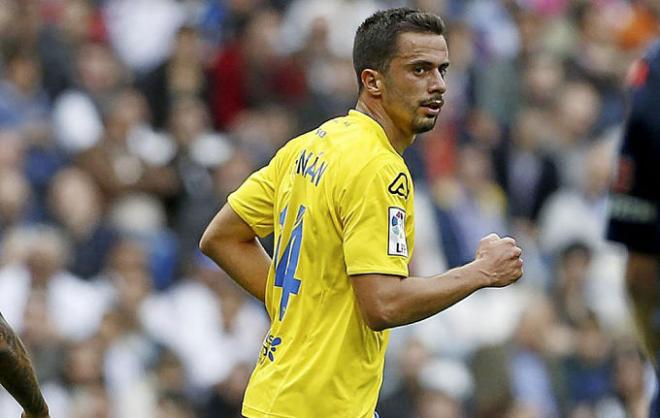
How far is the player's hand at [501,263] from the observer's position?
17.6 ft

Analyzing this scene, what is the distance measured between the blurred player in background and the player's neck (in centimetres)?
84

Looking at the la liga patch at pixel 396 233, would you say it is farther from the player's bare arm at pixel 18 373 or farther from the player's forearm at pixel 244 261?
the player's bare arm at pixel 18 373

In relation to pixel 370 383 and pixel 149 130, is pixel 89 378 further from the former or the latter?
pixel 370 383

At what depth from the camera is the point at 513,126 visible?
572 inches

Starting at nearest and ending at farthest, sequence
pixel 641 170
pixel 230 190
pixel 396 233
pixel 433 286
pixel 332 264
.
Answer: pixel 641 170, pixel 433 286, pixel 396 233, pixel 332 264, pixel 230 190

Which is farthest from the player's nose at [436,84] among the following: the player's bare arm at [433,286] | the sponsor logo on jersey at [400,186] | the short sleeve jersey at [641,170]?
the short sleeve jersey at [641,170]

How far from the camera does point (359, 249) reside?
17.8ft

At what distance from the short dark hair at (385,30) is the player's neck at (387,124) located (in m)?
0.14

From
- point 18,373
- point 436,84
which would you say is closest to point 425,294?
point 436,84

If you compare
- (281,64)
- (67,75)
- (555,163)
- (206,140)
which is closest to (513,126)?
(555,163)

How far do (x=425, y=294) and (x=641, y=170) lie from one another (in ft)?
2.69

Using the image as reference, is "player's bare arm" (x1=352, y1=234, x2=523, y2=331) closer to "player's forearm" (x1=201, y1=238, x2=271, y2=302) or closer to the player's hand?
the player's hand

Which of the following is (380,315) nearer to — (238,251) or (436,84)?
(436,84)

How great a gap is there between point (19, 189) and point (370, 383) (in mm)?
6147
